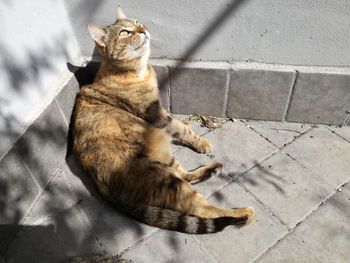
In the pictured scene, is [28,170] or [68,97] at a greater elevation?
[68,97]

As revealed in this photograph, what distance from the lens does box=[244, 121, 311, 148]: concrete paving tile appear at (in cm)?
331

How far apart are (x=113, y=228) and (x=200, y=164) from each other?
1.01 metres

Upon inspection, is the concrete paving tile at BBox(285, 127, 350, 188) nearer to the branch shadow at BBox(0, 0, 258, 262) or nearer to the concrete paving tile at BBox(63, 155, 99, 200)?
the branch shadow at BBox(0, 0, 258, 262)

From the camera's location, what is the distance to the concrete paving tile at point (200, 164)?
9.67 ft

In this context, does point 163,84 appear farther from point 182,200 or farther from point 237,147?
point 182,200

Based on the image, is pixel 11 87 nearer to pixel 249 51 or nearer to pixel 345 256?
pixel 249 51

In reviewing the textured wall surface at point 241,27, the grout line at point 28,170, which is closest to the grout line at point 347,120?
the textured wall surface at point 241,27

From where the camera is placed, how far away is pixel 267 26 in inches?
113

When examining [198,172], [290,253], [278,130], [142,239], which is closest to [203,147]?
[198,172]

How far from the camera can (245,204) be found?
9.20ft

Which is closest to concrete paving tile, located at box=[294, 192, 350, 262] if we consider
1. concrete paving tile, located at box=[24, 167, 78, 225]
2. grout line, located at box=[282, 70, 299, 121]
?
grout line, located at box=[282, 70, 299, 121]

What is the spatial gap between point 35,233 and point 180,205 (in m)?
1.28

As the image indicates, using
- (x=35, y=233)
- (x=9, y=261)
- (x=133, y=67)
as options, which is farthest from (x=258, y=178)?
(x=9, y=261)

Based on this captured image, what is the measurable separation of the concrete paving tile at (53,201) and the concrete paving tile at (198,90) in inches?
54.9
